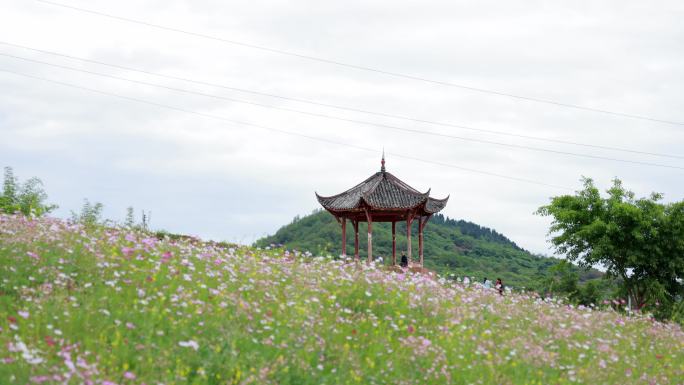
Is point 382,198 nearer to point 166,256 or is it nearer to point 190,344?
point 166,256

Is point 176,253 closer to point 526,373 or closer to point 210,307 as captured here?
point 210,307

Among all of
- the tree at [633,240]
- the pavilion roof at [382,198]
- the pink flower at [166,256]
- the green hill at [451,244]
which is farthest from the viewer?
the green hill at [451,244]

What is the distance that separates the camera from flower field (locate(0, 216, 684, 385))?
23.3ft

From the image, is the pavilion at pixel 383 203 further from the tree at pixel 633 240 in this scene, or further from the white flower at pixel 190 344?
the white flower at pixel 190 344

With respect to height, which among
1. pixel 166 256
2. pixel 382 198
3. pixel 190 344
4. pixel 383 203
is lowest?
pixel 190 344

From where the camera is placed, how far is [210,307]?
27.5ft

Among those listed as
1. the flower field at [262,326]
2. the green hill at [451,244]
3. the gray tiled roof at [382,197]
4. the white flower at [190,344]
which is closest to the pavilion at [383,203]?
the gray tiled roof at [382,197]

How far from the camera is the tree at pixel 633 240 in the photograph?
3688 centimetres

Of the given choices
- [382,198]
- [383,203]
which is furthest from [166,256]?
[382,198]

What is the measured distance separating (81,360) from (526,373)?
536 centimetres

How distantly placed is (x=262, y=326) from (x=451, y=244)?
82994 millimetres

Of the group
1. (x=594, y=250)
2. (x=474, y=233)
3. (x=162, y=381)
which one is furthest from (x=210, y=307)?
(x=474, y=233)

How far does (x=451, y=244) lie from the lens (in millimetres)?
89938

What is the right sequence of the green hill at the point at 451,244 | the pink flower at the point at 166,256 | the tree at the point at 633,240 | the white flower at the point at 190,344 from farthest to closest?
1. the green hill at the point at 451,244
2. the tree at the point at 633,240
3. the pink flower at the point at 166,256
4. the white flower at the point at 190,344
